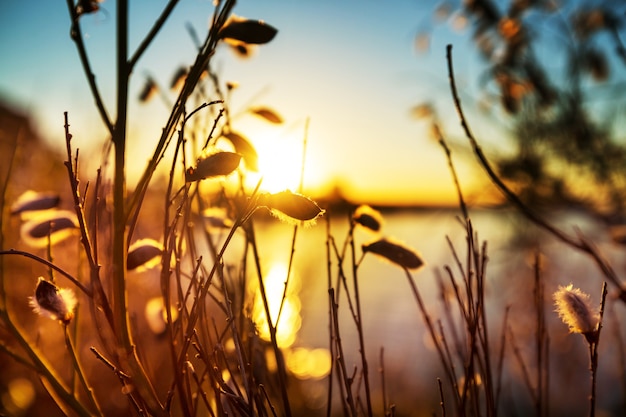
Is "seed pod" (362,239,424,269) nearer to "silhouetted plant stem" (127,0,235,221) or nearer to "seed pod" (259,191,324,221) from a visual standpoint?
"seed pod" (259,191,324,221)

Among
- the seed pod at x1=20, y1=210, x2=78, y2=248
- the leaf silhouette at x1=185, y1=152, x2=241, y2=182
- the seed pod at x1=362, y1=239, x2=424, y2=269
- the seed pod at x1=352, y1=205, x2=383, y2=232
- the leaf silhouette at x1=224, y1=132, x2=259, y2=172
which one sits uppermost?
the leaf silhouette at x1=224, y1=132, x2=259, y2=172

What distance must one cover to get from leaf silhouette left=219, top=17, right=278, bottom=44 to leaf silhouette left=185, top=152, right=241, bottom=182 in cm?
18

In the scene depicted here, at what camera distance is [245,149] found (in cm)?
85

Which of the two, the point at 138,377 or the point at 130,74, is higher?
the point at 130,74

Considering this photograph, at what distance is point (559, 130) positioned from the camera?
10.3 feet

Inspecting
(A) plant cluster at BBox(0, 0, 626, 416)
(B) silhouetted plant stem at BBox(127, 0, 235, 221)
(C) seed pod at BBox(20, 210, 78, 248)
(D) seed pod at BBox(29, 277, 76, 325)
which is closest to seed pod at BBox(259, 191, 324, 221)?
(A) plant cluster at BBox(0, 0, 626, 416)

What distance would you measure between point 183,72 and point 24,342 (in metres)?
0.53

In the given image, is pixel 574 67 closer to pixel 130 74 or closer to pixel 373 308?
pixel 130 74

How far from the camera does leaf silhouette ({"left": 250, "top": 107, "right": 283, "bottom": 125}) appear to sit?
978mm

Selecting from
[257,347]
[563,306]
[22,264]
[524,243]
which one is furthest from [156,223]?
[563,306]

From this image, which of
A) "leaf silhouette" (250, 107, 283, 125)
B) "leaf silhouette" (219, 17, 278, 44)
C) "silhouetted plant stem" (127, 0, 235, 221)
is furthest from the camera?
"leaf silhouette" (250, 107, 283, 125)

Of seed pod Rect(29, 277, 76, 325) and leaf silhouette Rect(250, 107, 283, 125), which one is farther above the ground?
leaf silhouette Rect(250, 107, 283, 125)

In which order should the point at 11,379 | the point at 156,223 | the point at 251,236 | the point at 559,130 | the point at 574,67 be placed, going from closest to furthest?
1. the point at 251,236
2. the point at 574,67
3. the point at 11,379
4. the point at 559,130
5. the point at 156,223

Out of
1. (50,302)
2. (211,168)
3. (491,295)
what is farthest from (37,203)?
(491,295)
